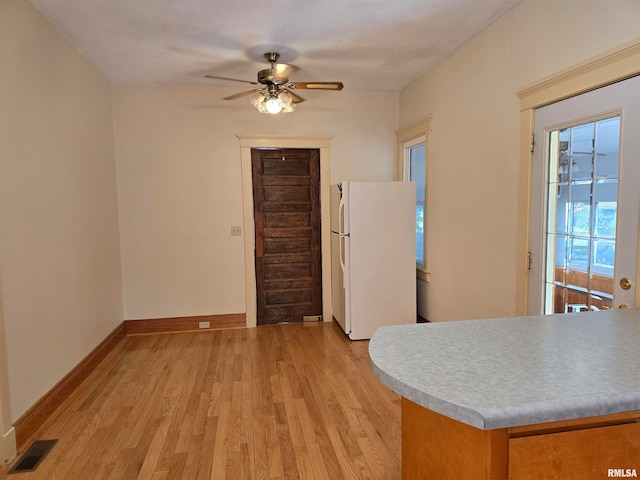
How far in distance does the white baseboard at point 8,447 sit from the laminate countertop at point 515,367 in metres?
2.14

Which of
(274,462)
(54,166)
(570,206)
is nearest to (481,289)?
(570,206)

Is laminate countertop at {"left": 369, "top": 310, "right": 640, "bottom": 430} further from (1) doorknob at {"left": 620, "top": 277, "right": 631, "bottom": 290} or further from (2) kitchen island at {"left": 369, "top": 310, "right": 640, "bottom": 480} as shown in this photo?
(1) doorknob at {"left": 620, "top": 277, "right": 631, "bottom": 290}

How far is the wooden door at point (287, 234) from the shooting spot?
4.54 m

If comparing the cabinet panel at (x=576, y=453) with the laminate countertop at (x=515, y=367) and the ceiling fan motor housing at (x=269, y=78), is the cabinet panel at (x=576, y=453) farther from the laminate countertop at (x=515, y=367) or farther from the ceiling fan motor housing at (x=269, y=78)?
the ceiling fan motor housing at (x=269, y=78)

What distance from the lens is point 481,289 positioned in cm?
318

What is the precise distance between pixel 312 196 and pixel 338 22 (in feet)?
6.85

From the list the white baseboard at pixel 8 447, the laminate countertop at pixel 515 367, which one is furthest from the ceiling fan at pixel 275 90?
the white baseboard at pixel 8 447

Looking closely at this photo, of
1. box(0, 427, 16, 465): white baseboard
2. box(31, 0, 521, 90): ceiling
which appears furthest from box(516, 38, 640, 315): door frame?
box(0, 427, 16, 465): white baseboard

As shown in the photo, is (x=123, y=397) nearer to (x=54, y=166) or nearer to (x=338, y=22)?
(x=54, y=166)

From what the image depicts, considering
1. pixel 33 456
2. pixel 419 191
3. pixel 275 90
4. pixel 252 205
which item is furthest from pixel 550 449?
pixel 252 205

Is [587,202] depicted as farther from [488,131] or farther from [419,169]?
[419,169]

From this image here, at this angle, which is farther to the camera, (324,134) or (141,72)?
(324,134)

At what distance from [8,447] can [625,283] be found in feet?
10.7

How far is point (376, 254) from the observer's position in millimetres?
3980
